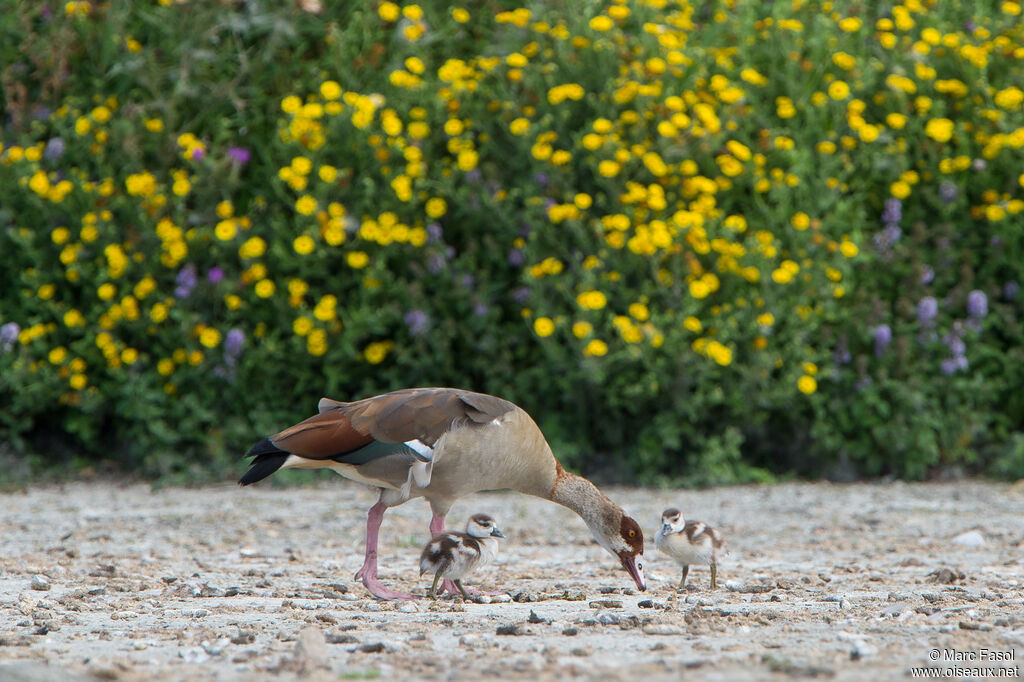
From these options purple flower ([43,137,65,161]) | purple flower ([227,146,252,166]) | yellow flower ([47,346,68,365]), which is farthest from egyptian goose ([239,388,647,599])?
purple flower ([43,137,65,161])

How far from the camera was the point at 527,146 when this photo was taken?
343 inches

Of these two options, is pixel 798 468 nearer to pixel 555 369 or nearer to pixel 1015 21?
pixel 555 369

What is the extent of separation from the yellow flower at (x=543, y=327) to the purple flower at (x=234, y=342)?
6.59 feet

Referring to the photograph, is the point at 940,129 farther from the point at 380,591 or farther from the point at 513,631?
the point at 513,631

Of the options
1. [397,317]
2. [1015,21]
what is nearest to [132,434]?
[397,317]

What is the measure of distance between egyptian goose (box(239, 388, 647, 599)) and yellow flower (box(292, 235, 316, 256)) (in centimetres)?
290

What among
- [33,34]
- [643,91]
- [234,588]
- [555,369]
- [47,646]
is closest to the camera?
[47,646]

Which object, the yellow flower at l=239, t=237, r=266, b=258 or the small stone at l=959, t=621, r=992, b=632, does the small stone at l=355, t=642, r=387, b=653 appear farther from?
the yellow flower at l=239, t=237, r=266, b=258

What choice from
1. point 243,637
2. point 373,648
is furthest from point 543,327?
point 373,648

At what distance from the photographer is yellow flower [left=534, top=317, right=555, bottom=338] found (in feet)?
27.8

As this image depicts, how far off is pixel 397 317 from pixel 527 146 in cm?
145

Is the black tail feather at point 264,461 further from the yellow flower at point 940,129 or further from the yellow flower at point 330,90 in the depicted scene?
the yellow flower at point 940,129

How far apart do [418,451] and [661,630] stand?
150cm

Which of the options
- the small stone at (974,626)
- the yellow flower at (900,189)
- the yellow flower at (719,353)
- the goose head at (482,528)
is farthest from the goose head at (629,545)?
the yellow flower at (900,189)
